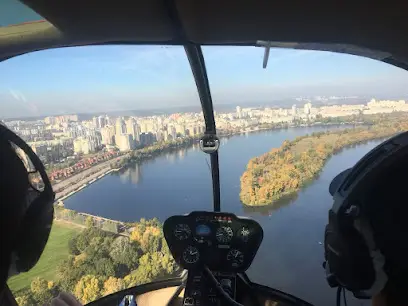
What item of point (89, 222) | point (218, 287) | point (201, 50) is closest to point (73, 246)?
point (89, 222)

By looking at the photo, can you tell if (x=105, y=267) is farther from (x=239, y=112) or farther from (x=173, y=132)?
(x=239, y=112)

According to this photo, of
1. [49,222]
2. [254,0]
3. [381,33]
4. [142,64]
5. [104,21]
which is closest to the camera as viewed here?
[49,222]

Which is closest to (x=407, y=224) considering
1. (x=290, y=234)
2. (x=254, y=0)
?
(x=254, y=0)

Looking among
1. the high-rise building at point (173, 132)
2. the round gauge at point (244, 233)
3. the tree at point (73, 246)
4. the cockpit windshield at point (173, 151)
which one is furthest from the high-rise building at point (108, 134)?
the round gauge at point (244, 233)

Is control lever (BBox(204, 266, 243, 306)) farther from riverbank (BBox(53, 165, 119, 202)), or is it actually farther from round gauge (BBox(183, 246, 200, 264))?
riverbank (BBox(53, 165, 119, 202))

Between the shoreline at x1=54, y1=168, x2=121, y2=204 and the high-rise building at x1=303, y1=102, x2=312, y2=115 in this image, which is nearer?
the shoreline at x1=54, y1=168, x2=121, y2=204

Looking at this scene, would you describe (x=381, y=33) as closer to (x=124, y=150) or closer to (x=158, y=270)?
(x=124, y=150)

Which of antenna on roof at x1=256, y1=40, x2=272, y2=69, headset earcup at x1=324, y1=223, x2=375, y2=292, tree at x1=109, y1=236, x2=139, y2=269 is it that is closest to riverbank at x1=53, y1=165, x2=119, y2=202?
tree at x1=109, y1=236, x2=139, y2=269

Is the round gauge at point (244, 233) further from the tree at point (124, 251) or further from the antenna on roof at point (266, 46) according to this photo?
the antenna on roof at point (266, 46)
